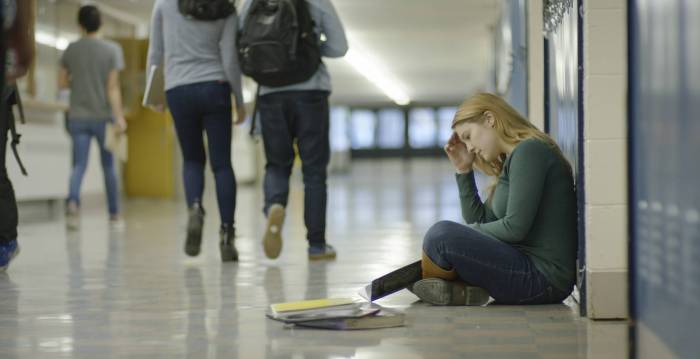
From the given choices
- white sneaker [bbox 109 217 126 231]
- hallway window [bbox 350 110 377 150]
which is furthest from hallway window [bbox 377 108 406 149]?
white sneaker [bbox 109 217 126 231]

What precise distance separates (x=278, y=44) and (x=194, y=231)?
946 mm

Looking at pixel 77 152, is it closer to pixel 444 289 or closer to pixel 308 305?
pixel 444 289

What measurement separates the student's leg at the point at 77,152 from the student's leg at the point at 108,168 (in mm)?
82

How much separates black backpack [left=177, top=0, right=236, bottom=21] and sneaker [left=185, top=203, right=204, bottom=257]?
867 mm

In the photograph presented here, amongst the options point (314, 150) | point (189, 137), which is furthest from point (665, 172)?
point (189, 137)

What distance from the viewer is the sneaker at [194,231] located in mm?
4750

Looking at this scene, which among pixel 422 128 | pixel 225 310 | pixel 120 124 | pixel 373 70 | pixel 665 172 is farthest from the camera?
pixel 422 128

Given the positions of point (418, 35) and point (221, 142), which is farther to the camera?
point (418, 35)

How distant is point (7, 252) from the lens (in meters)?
4.49

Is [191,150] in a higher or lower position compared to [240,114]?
lower

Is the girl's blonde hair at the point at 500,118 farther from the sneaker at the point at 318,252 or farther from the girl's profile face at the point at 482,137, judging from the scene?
the sneaker at the point at 318,252

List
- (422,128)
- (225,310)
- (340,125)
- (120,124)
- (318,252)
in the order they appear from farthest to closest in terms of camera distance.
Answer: (422,128), (340,125), (120,124), (318,252), (225,310)

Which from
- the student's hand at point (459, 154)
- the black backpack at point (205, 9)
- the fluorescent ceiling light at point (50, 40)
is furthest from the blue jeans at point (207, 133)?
the fluorescent ceiling light at point (50, 40)

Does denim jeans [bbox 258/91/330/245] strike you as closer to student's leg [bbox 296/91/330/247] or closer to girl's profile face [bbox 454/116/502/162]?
student's leg [bbox 296/91/330/247]
